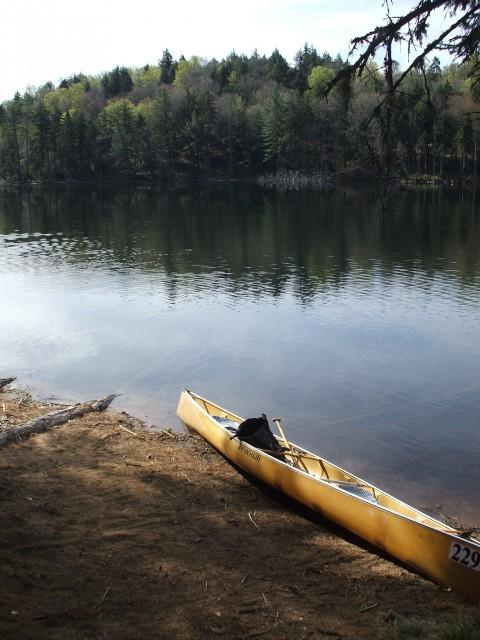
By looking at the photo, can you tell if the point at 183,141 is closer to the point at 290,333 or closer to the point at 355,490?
the point at 290,333

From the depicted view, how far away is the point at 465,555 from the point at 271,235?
3913cm

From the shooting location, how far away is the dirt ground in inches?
261

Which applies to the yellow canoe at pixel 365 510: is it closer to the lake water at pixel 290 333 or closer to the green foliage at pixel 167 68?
the lake water at pixel 290 333

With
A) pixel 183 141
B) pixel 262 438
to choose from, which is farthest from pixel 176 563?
pixel 183 141

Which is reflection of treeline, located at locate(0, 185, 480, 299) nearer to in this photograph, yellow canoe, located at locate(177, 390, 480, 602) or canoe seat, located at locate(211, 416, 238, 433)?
canoe seat, located at locate(211, 416, 238, 433)

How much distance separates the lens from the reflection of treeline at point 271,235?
33.1 m

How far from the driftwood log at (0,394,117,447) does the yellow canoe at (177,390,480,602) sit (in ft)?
9.95

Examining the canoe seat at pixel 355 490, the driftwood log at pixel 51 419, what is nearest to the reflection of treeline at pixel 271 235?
the canoe seat at pixel 355 490

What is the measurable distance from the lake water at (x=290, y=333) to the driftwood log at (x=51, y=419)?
2.63 ft

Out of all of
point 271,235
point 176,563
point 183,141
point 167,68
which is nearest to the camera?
point 176,563

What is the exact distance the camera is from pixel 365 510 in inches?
361

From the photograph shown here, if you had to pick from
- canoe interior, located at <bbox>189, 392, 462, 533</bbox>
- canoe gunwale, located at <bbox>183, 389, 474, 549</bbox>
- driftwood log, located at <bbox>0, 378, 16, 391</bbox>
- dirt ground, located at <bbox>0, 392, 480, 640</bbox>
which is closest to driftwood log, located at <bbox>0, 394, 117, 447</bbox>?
dirt ground, located at <bbox>0, 392, 480, 640</bbox>

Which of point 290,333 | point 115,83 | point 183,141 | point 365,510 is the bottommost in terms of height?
point 290,333

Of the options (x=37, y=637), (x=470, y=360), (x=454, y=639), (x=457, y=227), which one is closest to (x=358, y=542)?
(x=454, y=639)
